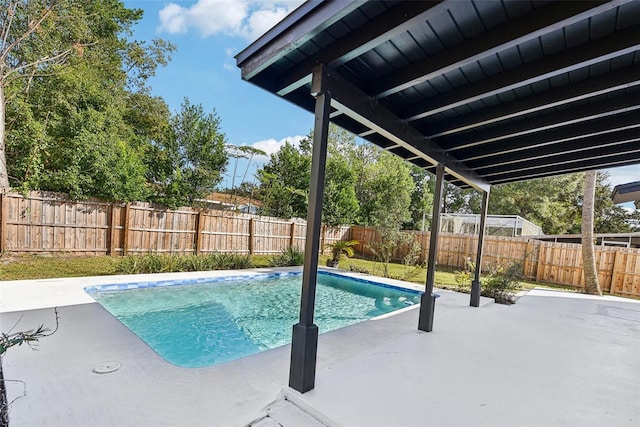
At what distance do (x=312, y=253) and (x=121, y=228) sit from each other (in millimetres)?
9301

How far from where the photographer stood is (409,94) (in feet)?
10.8

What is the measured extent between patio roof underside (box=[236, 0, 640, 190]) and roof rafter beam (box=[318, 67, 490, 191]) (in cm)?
1

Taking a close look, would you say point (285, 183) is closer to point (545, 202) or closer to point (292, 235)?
point (292, 235)

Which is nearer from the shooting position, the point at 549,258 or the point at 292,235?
the point at 549,258

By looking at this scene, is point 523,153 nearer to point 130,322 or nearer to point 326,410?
point 326,410

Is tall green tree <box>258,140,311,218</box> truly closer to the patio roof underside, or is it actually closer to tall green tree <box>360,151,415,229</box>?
tall green tree <box>360,151,415,229</box>

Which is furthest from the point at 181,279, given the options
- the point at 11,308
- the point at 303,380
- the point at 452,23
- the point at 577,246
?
the point at 577,246

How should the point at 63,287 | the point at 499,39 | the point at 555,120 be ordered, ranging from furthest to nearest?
the point at 63,287 < the point at 555,120 < the point at 499,39

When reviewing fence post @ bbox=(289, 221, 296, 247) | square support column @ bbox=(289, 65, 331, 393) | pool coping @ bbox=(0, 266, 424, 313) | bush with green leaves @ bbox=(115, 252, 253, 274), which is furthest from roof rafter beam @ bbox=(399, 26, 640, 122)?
fence post @ bbox=(289, 221, 296, 247)

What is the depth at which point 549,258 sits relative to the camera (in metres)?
11.1

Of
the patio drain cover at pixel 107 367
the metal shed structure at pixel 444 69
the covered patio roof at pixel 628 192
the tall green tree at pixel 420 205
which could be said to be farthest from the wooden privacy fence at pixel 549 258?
the patio drain cover at pixel 107 367

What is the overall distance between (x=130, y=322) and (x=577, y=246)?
1334cm

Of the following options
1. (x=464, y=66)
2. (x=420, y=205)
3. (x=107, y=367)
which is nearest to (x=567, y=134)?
(x=464, y=66)

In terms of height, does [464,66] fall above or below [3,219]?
above
